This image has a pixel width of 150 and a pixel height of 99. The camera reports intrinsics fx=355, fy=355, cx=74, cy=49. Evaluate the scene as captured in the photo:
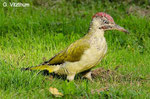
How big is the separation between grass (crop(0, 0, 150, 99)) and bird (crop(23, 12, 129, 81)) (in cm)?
19

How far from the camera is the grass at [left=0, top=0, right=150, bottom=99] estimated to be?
15.0ft

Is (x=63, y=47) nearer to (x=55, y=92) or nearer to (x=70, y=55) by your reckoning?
(x=70, y=55)

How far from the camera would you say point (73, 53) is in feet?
16.8

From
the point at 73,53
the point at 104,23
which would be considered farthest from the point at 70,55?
the point at 104,23

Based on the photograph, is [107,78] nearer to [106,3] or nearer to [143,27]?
[143,27]

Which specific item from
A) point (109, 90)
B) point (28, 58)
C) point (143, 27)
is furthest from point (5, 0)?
point (109, 90)

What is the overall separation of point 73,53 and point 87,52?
26 cm

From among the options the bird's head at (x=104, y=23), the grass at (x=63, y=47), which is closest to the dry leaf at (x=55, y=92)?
the grass at (x=63, y=47)

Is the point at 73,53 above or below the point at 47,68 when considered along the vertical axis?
above

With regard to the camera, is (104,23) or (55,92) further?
(104,23)

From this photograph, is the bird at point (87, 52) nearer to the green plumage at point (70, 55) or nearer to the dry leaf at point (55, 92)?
the green plumage at point (70, 55)

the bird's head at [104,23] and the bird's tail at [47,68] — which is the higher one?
the bird's head at [104,23]

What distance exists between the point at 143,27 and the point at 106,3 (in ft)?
5.88

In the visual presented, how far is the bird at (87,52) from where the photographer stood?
16.3ft
